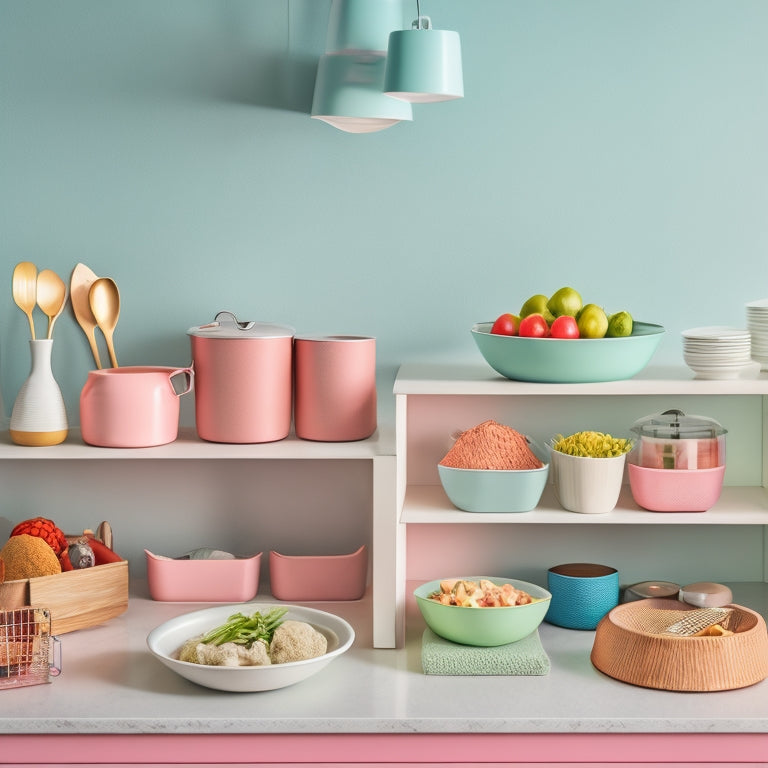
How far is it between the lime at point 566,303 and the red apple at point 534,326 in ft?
0.18

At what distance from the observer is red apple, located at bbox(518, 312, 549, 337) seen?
1.65 meters

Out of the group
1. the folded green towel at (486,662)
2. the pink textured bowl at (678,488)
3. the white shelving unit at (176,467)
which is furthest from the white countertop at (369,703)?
the pink textured bowl at (678,488)

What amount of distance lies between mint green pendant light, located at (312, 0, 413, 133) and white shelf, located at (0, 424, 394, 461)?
571mm

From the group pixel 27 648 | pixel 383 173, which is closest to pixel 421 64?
pixel 383 173

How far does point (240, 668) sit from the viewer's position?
4.69ft

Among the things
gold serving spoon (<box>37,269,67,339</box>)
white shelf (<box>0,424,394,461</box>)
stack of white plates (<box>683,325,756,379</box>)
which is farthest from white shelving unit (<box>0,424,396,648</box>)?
stack of white plates (<box>683,325,756,379</box>)

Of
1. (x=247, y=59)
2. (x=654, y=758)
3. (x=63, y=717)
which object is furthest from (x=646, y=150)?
(x=63, y=717)

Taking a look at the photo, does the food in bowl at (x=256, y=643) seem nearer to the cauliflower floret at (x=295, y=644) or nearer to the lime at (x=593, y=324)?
the cauliflower floret at (x=295, y=644)

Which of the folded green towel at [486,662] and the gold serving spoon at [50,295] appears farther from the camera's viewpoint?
the gold serving spoon at [50,295]

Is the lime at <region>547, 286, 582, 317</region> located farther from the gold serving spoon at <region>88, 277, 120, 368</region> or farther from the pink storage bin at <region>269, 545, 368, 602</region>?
the gold serving spoon at <region>88, 277, 120, 368</region>

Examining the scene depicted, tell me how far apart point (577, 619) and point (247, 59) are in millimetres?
1172

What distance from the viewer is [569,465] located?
1684 millimetres

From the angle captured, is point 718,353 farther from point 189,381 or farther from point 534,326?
point 189,381

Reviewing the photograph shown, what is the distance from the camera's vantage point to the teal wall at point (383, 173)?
1.88 meters
